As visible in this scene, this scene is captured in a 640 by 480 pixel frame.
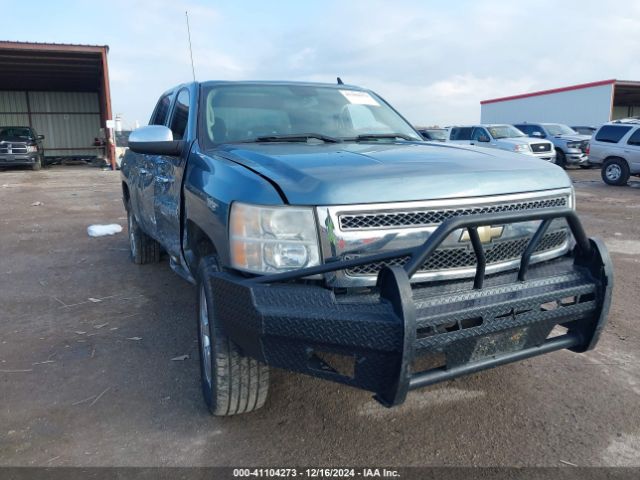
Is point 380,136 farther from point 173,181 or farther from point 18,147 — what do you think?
point 18,147

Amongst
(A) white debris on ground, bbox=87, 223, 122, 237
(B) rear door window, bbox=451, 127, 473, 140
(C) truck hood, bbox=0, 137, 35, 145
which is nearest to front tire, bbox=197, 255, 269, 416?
(A) white debris on ground, bbox=87, 223, 122, 237

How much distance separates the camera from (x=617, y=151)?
13.9 m

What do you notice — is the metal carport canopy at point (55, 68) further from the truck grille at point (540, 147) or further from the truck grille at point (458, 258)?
the truck grille at point (458, 258)

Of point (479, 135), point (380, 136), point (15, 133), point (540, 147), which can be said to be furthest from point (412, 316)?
point (15, 133)

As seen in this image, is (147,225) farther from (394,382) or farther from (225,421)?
(394,382)

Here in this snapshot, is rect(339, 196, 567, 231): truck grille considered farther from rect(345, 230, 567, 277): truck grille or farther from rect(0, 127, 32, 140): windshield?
rect(0, 127, 32, 140): windshield

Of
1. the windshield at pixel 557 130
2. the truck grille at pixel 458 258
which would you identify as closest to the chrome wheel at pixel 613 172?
the windshield at pixel 557 130

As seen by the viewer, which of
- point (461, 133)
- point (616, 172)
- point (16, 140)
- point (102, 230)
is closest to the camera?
point (102, 230)

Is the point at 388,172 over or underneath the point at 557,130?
underneath

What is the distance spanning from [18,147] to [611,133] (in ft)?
65.7

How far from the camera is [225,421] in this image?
2.79m

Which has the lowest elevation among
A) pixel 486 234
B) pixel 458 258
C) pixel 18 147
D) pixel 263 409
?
pixel 263 409

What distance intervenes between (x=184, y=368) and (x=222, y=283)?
134 cm

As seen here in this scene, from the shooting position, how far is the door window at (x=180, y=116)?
3703mm
